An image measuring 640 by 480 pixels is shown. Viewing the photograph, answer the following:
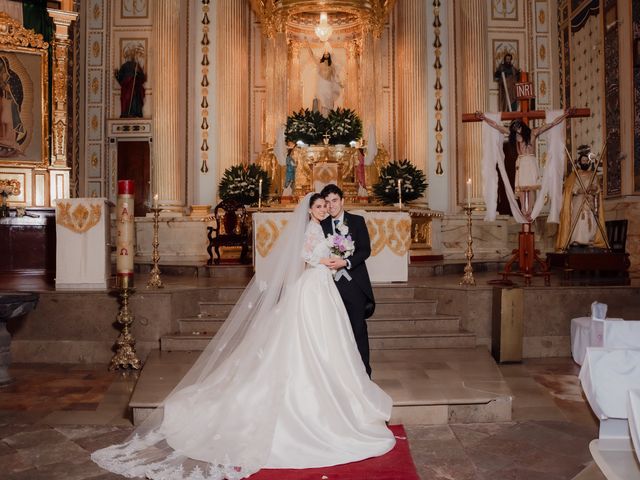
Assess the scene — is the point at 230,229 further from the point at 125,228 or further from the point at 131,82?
the point at 125,228

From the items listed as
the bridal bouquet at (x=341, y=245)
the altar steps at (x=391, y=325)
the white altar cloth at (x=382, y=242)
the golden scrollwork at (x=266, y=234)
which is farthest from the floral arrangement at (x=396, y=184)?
the bridal bouquet at (x=341, y=245)

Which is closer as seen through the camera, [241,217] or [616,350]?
[616,350]

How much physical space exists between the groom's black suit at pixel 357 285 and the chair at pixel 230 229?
609cm

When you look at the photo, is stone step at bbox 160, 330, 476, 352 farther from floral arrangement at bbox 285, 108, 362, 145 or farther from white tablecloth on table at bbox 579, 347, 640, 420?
floral arrangement at bbox 285, 108, 362, 145

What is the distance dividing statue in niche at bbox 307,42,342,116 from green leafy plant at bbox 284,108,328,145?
1.26 metres

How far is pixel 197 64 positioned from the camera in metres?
12.8

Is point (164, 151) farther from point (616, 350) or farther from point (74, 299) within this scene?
point (616, 350)

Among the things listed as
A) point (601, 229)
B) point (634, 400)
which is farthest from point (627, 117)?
point (634, 400)

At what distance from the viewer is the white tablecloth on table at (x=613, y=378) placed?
2.92 m

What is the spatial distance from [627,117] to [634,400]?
32.3 ft

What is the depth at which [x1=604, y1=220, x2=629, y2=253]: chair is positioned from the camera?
1011 cm

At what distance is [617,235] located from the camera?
10359 mm

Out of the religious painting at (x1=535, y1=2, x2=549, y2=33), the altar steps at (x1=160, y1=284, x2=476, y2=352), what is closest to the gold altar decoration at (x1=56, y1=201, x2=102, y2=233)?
the altar steps at (x1=160, y1=284, x2=476, y2=352)

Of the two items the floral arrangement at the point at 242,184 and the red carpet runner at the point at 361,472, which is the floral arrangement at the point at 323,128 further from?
the red carpet runner at the point at 361,472
